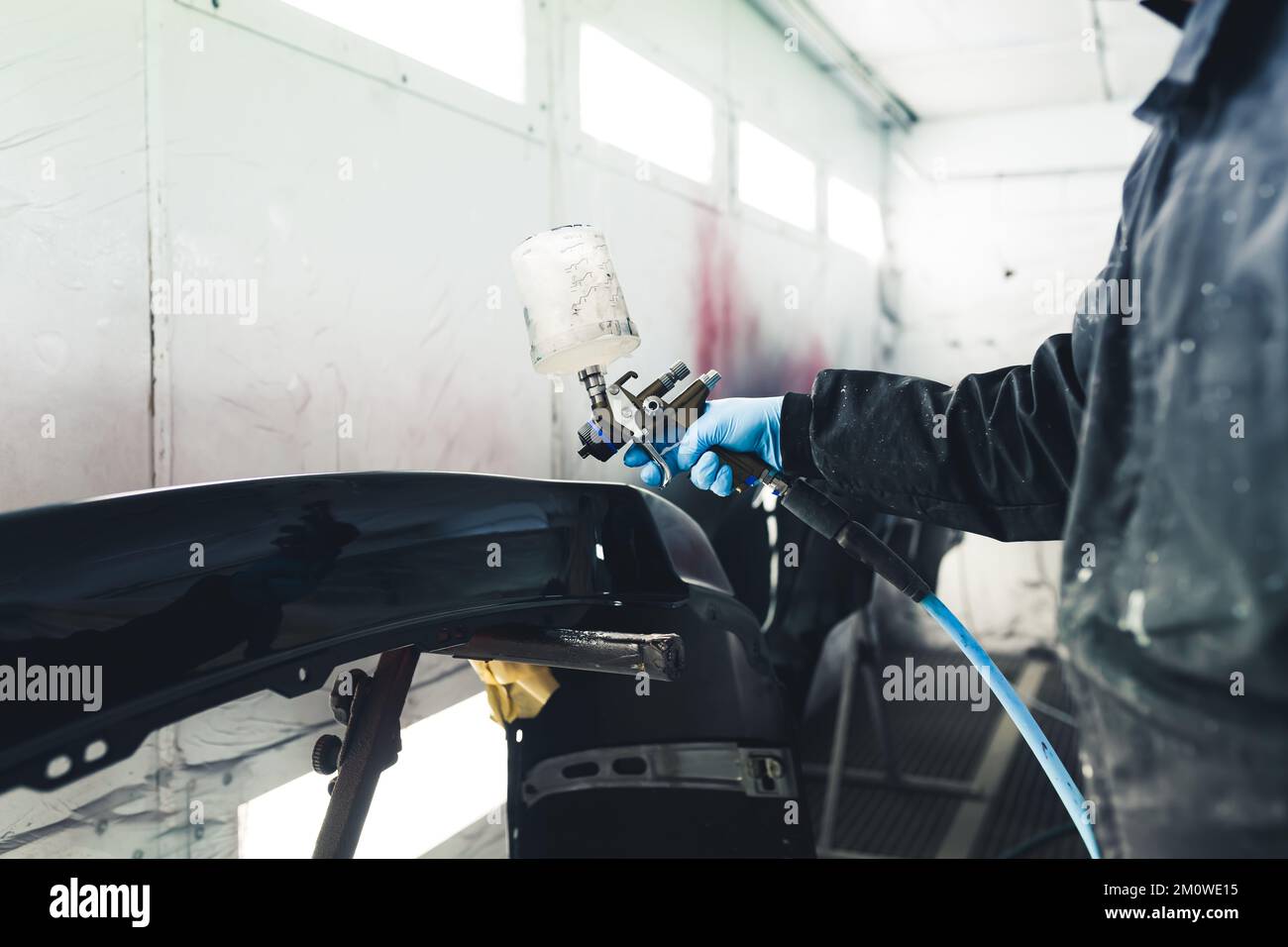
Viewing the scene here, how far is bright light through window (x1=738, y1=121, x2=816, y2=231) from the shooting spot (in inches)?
98.8

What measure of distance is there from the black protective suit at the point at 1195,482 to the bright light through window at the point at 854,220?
103 inches

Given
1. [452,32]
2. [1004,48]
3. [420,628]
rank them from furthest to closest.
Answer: [1004,48], [452,32], [420,628]

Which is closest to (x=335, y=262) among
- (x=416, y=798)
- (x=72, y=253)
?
(x=72, y=253)

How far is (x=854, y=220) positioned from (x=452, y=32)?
230 centimetres

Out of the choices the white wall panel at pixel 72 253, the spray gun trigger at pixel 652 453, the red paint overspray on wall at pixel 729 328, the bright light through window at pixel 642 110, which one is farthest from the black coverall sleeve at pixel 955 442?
the red paint overspray on wall at pixel 729 328

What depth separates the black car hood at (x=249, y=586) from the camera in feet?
1.92

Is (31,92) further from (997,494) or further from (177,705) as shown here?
(997,494)

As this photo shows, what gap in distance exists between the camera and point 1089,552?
64 centimetres

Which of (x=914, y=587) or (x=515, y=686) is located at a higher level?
(x=914, y=587)

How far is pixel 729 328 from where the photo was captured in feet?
7.91

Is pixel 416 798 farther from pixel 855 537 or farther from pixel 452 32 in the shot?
pixel 452 32

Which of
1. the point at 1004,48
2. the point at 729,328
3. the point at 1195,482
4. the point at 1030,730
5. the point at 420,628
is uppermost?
the point at 1004,48

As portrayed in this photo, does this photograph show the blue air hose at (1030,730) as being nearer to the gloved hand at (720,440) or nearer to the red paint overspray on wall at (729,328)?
the gloved hand at (720,440)
